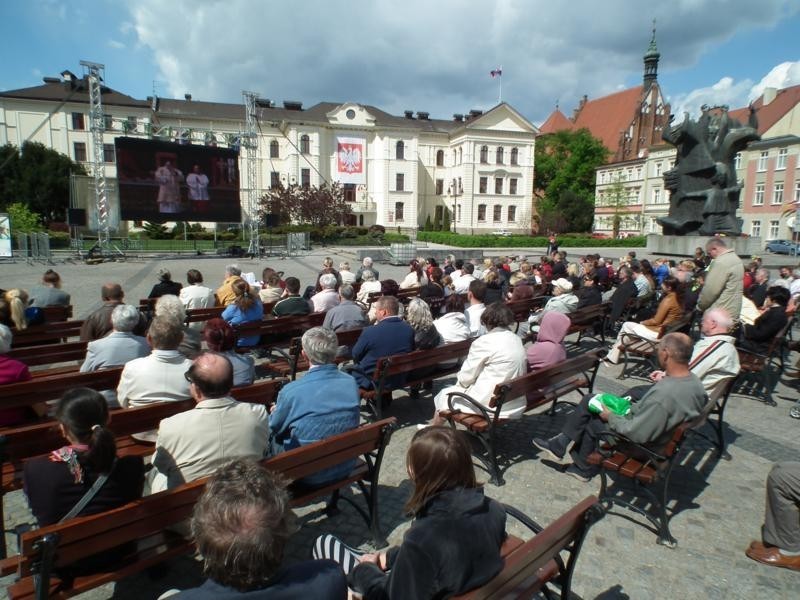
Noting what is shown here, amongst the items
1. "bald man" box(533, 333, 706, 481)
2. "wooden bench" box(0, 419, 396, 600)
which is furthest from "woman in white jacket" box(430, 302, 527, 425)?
"wooden bench" box(0, 419, 396, 600)

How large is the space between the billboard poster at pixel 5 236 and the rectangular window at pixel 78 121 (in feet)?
114

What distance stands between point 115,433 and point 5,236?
2449cm

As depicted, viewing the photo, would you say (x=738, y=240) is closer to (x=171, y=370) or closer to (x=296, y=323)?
(x=296, y=323)

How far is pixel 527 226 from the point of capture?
60.4m

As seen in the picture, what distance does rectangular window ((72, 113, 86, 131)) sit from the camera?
49906 mm

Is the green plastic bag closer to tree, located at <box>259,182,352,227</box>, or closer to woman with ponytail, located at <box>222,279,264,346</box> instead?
woman with ponytail, located at <box>222,279,264,346</box>

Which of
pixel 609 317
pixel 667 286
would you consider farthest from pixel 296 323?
pixel 609 317

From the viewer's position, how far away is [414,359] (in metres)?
4.98

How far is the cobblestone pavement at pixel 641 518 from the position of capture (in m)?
3.02

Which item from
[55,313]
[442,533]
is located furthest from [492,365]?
[55,313]

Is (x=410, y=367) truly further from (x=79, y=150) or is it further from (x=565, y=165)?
(x=565, y=165)

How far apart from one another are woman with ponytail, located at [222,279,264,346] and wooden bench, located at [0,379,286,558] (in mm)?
2732

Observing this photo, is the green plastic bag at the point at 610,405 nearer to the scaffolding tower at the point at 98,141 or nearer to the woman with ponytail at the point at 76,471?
the woman with ponytail at the point at 76,471

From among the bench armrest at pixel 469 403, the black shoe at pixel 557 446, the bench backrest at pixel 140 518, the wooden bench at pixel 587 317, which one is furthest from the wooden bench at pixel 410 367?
the wooden bench at pixel 587 317
